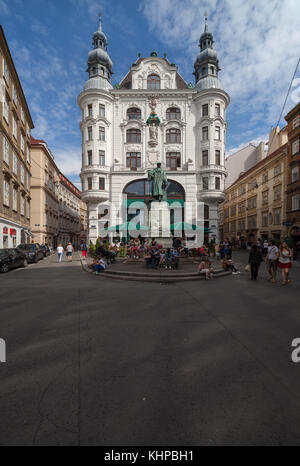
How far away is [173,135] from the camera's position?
1184 inches

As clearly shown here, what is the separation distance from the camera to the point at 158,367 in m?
3.21

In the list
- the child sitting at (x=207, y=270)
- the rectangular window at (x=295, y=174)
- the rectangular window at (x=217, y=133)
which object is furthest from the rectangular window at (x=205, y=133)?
the child sitting at (x=207, y=270)

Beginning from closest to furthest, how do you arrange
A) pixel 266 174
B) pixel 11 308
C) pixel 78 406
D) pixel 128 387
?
1. pixel 78 406
2. pixel 128 387
3. pixel 11 308
4. pixel 266 174

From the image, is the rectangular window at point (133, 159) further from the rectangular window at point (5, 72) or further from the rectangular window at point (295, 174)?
the rectangular window at point (295, 174)

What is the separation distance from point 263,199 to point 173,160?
50.4 ft

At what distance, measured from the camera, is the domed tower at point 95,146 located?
28297mm

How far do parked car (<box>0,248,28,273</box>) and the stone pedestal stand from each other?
949cm

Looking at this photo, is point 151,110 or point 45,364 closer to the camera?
point 45,364

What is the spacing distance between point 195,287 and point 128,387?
6.06 metres

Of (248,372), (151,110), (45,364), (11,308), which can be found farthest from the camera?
(151,110)

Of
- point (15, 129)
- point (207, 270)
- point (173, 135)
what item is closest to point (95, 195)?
point (15, 129)

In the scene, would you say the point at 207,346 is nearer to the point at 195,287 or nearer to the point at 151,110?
the point at 195,287

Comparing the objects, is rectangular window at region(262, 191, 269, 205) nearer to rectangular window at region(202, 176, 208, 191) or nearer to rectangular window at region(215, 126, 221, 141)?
rectangular window at region(202, 176, 208, 191)

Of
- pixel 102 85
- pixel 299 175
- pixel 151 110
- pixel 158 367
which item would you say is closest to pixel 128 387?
pixel 158 367
